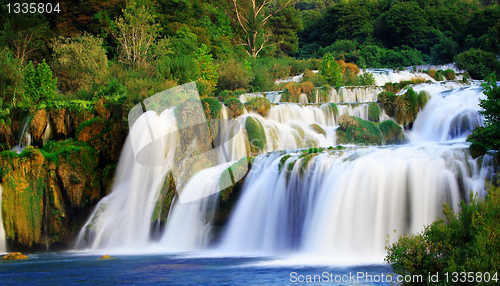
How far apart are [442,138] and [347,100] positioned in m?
6.53

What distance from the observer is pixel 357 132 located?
17.1 m

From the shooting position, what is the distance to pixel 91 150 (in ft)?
53.7

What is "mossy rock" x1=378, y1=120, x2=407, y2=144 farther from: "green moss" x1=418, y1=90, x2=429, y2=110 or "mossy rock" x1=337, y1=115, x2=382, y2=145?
"green moss" x1=418, y1=90, x2=429, y2=110

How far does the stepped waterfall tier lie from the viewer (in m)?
10.4

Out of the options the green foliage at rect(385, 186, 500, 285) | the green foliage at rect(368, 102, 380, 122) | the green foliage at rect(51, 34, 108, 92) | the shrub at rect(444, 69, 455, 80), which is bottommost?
the green foliage at rect(385, 186, 500, 285)

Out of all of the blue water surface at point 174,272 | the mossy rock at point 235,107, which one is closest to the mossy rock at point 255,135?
the mossy rock at point 235,107

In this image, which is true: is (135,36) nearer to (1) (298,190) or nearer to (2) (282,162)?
(2) (282,162)

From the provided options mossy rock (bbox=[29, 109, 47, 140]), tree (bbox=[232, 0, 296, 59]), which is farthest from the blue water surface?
tree (bbox=[232, 0, 296, 59])

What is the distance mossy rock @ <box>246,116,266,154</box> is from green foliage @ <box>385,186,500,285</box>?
10634 mm

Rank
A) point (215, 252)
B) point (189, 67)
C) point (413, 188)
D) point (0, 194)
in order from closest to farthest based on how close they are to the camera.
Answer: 1. point (413, 188)
2. point (215, 252)
3. point (0, 194)
4. point (189, 67)

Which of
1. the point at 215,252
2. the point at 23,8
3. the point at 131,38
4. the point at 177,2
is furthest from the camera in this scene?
the point at 177,2

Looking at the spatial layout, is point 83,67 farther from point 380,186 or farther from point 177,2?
point 380,186

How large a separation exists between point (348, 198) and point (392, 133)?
24.4 ft

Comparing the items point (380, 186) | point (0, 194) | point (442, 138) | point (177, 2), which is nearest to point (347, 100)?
point (442, 138)
